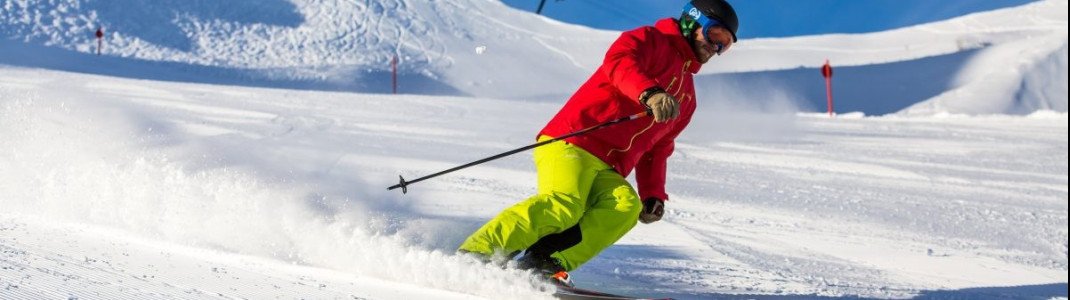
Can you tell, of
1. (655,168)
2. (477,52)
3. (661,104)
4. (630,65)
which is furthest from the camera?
(477,52)

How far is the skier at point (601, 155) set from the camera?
386 centimetres

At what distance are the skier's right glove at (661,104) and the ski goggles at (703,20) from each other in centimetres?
37

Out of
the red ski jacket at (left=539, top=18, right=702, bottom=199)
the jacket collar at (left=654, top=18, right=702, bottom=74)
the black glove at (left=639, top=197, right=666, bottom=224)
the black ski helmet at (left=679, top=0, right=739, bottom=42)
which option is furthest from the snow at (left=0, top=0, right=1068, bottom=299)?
the black ski helmet at (left=679, top=0, right=739, bottom=42)

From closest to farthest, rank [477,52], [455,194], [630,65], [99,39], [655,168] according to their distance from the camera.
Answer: [630,65] → [655,168] → [455,194] → [99,39] → [477,52]

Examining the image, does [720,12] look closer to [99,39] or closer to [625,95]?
[625,95]

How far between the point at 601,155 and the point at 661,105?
0.46 m

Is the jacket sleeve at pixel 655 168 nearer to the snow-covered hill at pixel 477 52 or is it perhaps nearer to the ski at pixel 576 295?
the ski at pixel 576 295

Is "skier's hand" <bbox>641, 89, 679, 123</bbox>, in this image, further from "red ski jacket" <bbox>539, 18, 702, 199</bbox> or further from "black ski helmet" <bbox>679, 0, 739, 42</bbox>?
"black ski helmet" <bbox>679, 0, 739, 42</bbox>

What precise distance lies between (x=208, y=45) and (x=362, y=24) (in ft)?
10.2

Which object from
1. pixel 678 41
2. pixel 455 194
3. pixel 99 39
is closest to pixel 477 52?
pixel 99 39

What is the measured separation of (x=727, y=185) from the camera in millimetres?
7980

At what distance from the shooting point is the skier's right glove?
3641 mm

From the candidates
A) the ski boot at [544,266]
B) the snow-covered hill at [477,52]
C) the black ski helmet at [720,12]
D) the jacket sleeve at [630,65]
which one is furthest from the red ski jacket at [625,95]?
the snow-covered hill at [477,52]

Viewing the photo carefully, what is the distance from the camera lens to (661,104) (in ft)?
12.0
